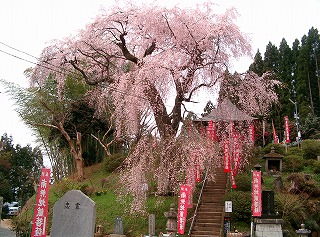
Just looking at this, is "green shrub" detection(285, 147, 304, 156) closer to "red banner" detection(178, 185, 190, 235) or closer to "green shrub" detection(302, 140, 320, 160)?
"green shrub" detection(302, 140, 320, 160)

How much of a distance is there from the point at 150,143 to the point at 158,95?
69.6 inches

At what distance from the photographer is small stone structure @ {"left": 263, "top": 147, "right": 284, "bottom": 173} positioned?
20.2 meters

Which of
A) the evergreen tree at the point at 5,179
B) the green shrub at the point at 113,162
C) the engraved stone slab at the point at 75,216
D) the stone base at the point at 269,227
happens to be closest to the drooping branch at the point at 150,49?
the stone base at the point at 269,227

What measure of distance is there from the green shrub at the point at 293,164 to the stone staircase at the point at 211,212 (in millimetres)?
4191

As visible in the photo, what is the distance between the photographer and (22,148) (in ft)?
140

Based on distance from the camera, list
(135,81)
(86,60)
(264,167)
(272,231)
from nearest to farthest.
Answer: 1. (272,231)
2. (135,81)
3. (86,60)
4. (264,167)

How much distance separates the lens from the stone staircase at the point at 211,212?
546 inches

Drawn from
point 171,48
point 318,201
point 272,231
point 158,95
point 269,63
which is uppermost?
point 269,63

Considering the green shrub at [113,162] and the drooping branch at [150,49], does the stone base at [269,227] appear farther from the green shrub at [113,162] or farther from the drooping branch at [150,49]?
the green shrub at [113,162]

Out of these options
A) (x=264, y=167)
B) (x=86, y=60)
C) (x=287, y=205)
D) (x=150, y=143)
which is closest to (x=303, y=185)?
A: (x=287, y=205)

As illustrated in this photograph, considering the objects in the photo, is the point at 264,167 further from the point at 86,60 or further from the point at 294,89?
the point at 294,89

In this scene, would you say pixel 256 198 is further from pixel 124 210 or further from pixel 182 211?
pixel 124 210

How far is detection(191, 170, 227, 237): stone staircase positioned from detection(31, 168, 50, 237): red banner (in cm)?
563

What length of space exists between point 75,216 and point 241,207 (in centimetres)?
735
